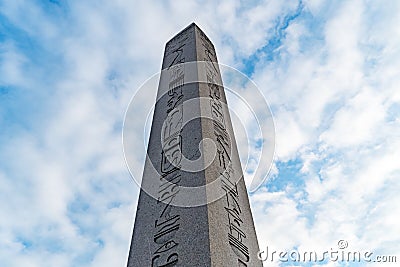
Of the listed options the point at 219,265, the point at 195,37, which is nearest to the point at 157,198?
the point at 219,265

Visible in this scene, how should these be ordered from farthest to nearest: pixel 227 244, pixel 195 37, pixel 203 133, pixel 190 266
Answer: pixel 195 37, pixel 203 133, pixel 227 244, pixel 190 266

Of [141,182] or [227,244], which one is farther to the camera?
[141,182]

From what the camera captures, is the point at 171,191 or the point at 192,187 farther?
the point at 171,191

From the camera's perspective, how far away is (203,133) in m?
4.11

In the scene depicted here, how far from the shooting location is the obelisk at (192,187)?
3201mm

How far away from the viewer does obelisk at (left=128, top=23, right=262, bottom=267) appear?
3201 millimetres

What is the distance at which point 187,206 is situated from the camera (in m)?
3.44

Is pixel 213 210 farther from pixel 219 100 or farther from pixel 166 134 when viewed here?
pixel 219 100

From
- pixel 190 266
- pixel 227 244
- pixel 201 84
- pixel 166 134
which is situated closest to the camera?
pixel 190 266

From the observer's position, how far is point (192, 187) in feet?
11.7

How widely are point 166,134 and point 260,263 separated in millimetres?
1693

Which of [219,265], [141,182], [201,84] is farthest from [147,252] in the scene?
[201,84]

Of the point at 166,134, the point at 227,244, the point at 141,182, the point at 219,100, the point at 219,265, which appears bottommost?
the point at 219,265

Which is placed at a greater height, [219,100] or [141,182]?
[219,100]
